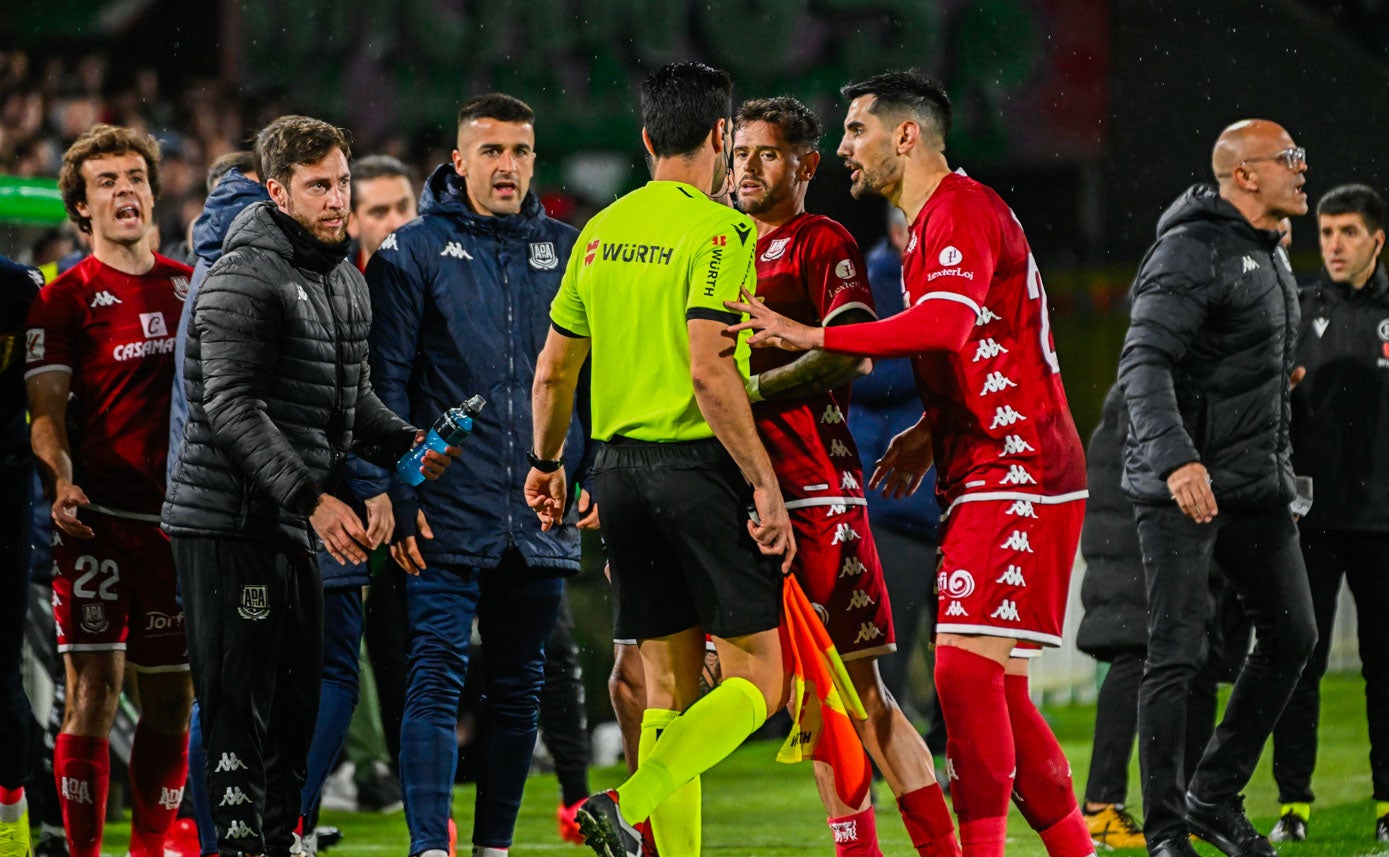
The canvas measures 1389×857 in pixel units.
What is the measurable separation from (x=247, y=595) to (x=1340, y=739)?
Result: 6.65 m

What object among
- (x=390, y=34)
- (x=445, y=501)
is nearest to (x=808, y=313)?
(x=445, y=501)

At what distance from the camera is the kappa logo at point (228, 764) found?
14.7 feet

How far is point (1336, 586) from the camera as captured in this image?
650cm

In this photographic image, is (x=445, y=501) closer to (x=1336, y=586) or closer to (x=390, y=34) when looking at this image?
(x=1336, y=586)

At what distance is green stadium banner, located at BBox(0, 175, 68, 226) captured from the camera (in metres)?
7.34

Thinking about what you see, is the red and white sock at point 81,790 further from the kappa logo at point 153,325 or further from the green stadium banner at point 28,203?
the green stadium banner at point 28,203

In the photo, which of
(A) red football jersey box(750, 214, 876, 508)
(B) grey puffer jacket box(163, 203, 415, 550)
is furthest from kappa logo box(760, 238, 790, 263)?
(B) grey puffer jacket box(163, 203, 415, 550)

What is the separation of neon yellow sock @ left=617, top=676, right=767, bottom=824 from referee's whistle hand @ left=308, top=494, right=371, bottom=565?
2.99 ft

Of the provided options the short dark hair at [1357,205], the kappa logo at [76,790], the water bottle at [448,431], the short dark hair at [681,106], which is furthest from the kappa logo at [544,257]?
the short dark hair at [1357,205]

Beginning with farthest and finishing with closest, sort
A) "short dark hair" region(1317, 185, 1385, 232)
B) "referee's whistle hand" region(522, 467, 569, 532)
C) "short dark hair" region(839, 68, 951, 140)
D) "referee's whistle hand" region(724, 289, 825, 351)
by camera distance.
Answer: "short dark hair" region(1317, 185, 1385, 232)
"referee's whistle hand" region(522, 467, 569, 532)
"short dark hair" region(839, 68, 951, 140)
"referee's whistle hand" region(724, 289, 825, 351)

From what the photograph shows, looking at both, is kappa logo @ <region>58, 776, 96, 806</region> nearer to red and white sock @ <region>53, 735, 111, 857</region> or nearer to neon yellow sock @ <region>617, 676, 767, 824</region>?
red and white sock @ <region>53, 735, 111, 857</region>

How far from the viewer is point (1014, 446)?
4410 millimetres

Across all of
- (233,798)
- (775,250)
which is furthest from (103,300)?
(775,250)

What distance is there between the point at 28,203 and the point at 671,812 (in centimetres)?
441
